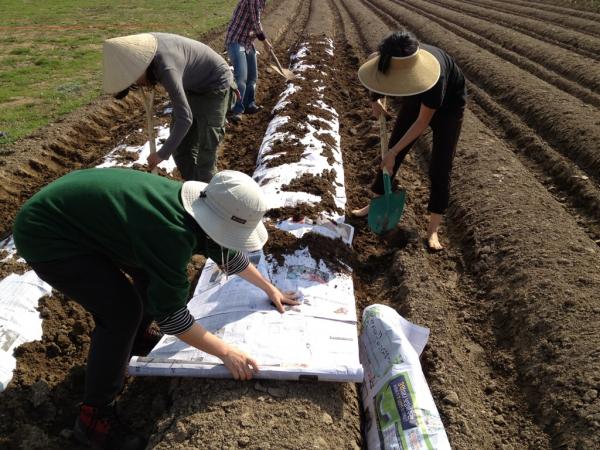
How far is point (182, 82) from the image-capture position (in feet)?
10.2

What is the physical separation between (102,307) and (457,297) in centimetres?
249

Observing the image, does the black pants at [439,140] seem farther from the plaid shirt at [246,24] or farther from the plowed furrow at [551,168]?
the plaid shirt at [246,24]

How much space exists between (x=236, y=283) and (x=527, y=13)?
18584 mm

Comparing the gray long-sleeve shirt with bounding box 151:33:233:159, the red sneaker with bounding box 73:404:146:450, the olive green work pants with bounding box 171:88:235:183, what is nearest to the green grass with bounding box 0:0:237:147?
the olive green work pants with bounding box 171:88:235:183

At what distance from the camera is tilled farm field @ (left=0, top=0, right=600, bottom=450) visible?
2.21 m

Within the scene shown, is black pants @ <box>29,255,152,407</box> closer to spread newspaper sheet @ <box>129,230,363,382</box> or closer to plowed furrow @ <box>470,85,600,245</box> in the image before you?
spread newspaper sheet @ <box>129,230,363,382</box>

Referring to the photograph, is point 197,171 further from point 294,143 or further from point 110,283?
point 110,283

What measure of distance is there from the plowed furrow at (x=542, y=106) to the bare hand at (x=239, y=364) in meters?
4.44

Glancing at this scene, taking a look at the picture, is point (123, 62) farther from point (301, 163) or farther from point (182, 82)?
point (301, 163)

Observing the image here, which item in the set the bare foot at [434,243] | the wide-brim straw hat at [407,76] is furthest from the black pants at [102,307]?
the bare foot at [434,243]

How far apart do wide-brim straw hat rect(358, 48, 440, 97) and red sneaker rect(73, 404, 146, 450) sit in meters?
2.45

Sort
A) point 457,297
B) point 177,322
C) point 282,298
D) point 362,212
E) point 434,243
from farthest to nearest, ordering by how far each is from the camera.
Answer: point 362,212 < point 434,243 < point 457,297 < point 282,298 < point 177,322

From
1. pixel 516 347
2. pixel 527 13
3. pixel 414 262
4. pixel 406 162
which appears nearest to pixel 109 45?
pixel 414 262

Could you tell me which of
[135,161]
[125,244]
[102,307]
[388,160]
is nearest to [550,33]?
[388,160]
